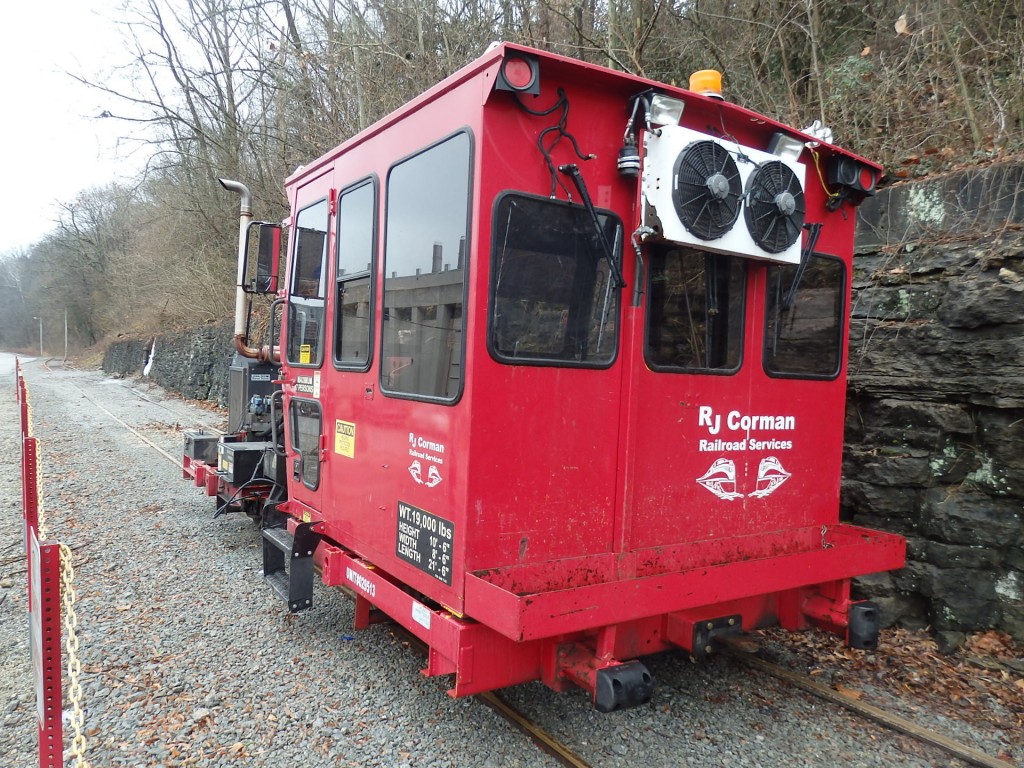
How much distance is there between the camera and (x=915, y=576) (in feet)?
15.0

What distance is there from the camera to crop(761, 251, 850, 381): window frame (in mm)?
3516

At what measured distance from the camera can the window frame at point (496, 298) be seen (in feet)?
9.07

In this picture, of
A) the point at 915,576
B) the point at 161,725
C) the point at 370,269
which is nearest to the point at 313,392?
the point at 370,269

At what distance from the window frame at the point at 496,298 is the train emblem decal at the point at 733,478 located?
82 centimetres

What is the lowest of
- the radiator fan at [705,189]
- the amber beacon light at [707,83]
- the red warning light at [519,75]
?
the radiator fan at [705,189]

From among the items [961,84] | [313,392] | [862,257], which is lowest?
[313,392]

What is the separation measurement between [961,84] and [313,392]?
6.03 meters

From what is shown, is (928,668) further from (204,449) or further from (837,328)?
(204,449)

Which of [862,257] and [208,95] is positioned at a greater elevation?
[208,95]

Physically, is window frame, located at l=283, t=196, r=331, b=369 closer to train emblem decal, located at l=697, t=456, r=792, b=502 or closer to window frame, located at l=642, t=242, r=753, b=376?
window frame, located at l=642, t=242, r=753, b=376

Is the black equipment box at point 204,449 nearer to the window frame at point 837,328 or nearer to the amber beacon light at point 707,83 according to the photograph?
the window frame at point 837,328

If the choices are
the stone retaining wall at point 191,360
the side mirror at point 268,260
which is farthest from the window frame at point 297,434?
the stone retaining wall at point 191,360

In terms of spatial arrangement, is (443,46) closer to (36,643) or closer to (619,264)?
(619,264)

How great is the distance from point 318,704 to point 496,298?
2.34 metres
